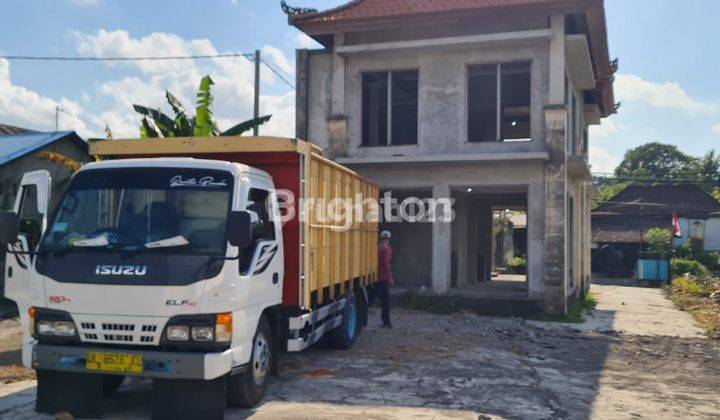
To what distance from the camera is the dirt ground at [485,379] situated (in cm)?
693

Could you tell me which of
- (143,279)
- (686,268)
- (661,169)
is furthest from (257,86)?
(661,169)

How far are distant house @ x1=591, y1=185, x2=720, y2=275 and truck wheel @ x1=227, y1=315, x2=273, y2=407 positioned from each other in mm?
30128

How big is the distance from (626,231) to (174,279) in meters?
34.9

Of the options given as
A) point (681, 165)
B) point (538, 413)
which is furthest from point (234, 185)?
point (681, 165)

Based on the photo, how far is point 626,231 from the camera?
3631cm

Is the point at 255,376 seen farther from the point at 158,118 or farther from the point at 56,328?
the point at 158,118

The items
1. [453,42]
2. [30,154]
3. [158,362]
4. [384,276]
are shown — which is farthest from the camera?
[30,154]

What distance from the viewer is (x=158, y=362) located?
564 cm

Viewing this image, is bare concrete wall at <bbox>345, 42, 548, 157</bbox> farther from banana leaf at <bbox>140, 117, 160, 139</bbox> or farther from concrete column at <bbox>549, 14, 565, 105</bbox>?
banana leaf at <bbox>140, 117, 160, 139</bbox>

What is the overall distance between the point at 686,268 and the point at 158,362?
27320 mm

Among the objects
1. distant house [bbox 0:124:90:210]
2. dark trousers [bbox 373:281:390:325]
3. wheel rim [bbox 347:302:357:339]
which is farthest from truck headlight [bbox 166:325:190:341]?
distant house [bbox 0:124:90:210]

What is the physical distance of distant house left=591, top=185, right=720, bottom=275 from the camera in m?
34.2

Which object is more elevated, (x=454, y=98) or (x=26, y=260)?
(x=454, y=98)

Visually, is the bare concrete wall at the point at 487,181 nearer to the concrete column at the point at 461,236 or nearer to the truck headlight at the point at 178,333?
the concrete column at the point at 461,236
